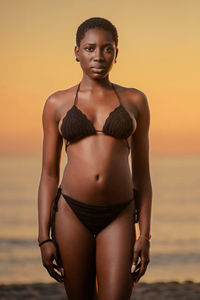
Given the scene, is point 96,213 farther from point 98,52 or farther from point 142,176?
point 98,52

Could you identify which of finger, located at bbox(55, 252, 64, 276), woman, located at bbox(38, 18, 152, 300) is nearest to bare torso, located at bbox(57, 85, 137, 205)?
woman, located at bbox(38, 18, 152, 300)

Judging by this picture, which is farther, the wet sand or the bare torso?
the wet sand

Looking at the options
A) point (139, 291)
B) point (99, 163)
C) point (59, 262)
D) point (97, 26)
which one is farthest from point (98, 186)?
point (139, 291)

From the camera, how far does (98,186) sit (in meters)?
3.18

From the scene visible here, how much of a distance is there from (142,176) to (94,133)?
15.9 inches

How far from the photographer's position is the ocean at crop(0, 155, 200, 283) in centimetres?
1137

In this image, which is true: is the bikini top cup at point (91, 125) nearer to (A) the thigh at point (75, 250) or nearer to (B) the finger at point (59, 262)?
(A) the thigh at point (75, 250)

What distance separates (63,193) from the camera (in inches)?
130

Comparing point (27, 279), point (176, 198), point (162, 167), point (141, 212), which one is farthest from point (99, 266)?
point (162, 167)

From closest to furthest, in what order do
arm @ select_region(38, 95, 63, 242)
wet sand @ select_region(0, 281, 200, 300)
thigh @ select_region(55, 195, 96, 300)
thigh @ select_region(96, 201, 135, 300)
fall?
thigh @ select_region(96, 201, 135, 300), thigh @ select_region(55, 195, 96, 300), arm @ select_region(38, 95, 63, 242), wet sand @ select_region(0, 281, 200, 300)

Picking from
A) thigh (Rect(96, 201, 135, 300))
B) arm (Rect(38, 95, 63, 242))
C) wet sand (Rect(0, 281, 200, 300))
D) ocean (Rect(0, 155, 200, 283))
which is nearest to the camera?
thigh (Rect(96, 201, 135, 300))

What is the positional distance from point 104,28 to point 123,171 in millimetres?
784

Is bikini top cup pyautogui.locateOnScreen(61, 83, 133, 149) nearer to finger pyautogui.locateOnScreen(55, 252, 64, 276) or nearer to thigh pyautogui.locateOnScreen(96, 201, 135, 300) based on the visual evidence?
thigh pyautogui.locateOnScreen(96, 201, 135, 300)

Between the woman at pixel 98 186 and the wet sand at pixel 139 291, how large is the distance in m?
3.84
